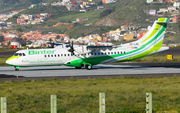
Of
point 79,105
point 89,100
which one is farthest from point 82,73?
point 79,105

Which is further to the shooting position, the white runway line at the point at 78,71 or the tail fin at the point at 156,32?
the tail fin at the point at 156,32

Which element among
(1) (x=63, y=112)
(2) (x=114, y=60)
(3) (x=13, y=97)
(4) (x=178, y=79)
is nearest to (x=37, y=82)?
(3) (x=13, y=97)

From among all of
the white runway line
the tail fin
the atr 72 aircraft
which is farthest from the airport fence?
the tail fin

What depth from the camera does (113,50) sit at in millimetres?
45125

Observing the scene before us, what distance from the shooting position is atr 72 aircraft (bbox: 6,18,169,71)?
4150 centimetres

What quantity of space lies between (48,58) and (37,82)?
12722 millimetres

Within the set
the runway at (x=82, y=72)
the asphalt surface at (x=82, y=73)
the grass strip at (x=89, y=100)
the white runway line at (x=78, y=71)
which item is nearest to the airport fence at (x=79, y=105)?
the grass strip at (x=89, y=100)

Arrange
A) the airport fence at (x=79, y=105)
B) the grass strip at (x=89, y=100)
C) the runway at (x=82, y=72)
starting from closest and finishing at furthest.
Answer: the airport fence at (x=79, y=105)
the grass strip at (x=89, y=100)
the runway at (x=82, y=72)

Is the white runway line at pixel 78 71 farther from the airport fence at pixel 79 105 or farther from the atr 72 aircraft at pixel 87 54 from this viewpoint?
the airport fence at pixel 79 105

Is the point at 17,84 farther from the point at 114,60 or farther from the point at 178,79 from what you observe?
the point at 114,60

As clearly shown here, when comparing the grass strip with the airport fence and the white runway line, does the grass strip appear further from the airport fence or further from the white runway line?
the white runway line

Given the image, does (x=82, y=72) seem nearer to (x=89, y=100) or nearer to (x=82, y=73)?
(x=82, y=73)

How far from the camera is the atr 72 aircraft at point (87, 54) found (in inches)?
1634

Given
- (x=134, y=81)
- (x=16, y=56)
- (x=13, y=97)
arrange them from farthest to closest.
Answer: (x=16, y=56)
(x=134, y=81)
(x=13, y=97)
